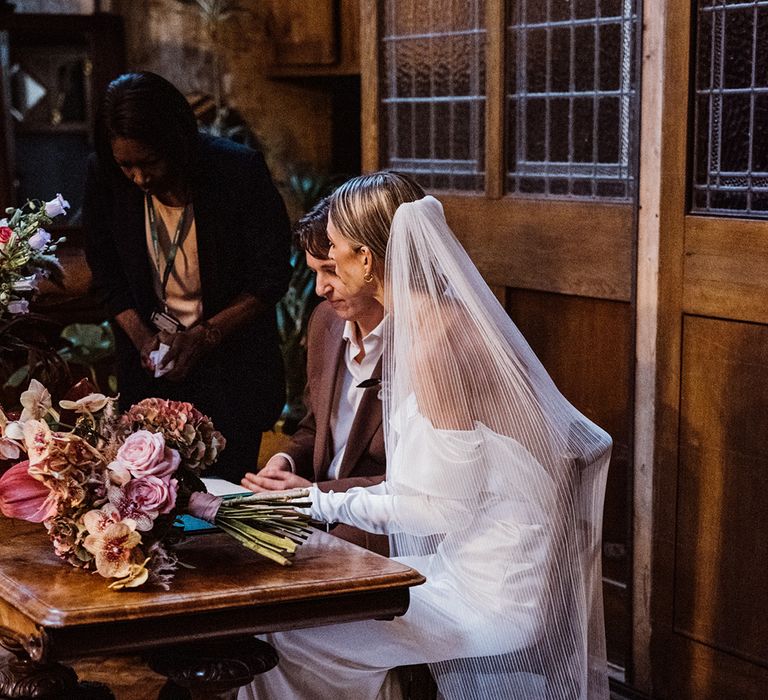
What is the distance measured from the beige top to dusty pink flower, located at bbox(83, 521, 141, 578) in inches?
70.3

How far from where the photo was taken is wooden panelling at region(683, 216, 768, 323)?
3242 millimetres

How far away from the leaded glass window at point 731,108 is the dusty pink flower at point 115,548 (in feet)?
5.98

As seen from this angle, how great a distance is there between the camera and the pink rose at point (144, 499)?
225 centimetres

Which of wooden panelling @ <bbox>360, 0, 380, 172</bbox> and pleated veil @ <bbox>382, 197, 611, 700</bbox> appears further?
wooden panelling @ <bbox>360, 0, 380, 172</bbox>

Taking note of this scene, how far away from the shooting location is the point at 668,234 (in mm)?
3482

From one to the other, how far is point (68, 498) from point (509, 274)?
6.97 ft

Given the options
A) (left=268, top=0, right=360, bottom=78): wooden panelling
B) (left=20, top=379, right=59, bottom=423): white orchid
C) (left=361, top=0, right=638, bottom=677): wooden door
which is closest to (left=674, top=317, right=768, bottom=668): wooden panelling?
(left=361, top=0, right=638, bottom=677): wooden door

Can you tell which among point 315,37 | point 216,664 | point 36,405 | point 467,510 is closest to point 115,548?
point 216,664

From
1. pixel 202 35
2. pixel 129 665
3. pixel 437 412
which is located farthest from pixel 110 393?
pixel 437 412

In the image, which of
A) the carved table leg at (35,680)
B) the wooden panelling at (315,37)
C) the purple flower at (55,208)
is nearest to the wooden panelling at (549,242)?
the purple flower at (55,208)

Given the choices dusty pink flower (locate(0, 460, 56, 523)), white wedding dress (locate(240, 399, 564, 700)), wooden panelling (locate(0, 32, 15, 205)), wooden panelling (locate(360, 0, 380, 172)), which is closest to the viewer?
dusty pink flower (locate(0, 460, 56, 523))

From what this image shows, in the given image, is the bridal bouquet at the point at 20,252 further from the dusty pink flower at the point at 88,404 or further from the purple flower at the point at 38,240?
the dusty pink flower at the point at 88,404

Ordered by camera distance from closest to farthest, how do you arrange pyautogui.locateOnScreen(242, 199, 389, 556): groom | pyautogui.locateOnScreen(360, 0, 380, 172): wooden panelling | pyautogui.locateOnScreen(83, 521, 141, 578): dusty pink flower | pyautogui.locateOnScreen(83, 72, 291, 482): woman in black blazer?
pyautogui.locateOnScreen(83, 521, 141, 578): dusty pink flower, pyautogui.locateOnScreen(242, 199, 389, 556): groom, pyautogui.locateOnScreen(83, 72, 291, 482): woman in black blazer, pyautogui.locateOnScreen(360, 0, 380, 172): wooden panelling

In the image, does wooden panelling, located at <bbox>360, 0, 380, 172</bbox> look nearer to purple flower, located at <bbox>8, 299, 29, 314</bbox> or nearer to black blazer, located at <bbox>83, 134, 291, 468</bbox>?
black blazer, located at <bbox>83, 134, 291, 468</bbox>
